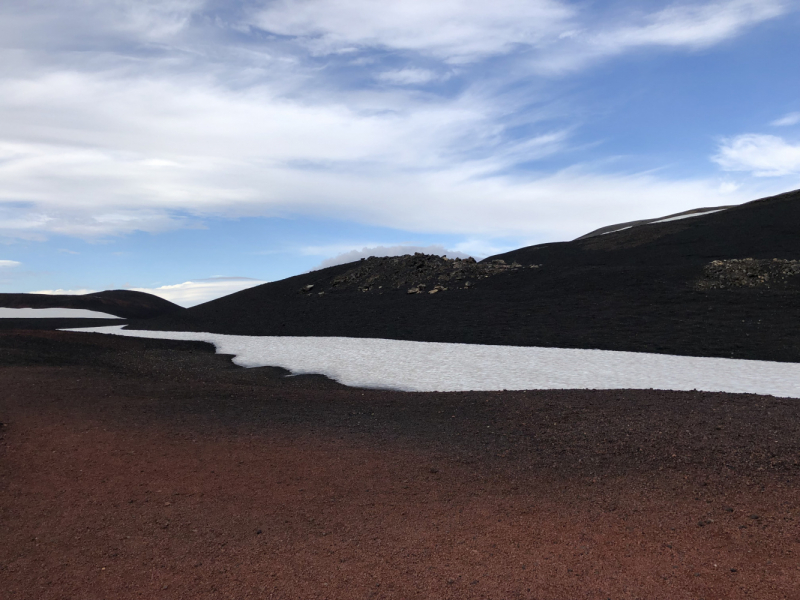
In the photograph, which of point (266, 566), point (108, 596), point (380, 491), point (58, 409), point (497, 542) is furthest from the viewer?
point (58, 409)

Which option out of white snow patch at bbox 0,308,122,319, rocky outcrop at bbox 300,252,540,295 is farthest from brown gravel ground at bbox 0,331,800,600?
white snow patch at bbox 0,308,122,319

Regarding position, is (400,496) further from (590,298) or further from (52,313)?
(52,313)

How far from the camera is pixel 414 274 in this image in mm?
38969

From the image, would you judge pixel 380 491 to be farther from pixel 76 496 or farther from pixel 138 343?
pixel 138 343

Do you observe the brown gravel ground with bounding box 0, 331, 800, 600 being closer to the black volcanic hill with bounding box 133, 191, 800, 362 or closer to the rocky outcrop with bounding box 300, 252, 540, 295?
the black volcanic hill with bounding box 133, 191, 800, 362

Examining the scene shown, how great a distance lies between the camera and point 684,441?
802 cm

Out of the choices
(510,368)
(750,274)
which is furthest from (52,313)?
(750,274)

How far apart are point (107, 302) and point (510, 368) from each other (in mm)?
48963

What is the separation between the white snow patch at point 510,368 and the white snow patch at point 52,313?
30.2 metres

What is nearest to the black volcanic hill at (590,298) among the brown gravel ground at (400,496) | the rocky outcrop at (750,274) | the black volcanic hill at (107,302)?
the rocky outcrop at (750,274)

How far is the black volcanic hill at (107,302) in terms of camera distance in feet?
164

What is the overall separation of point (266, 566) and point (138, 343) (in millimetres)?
20450

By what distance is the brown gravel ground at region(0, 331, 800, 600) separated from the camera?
185 inches

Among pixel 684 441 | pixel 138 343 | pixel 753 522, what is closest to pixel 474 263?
pixel 138 343
